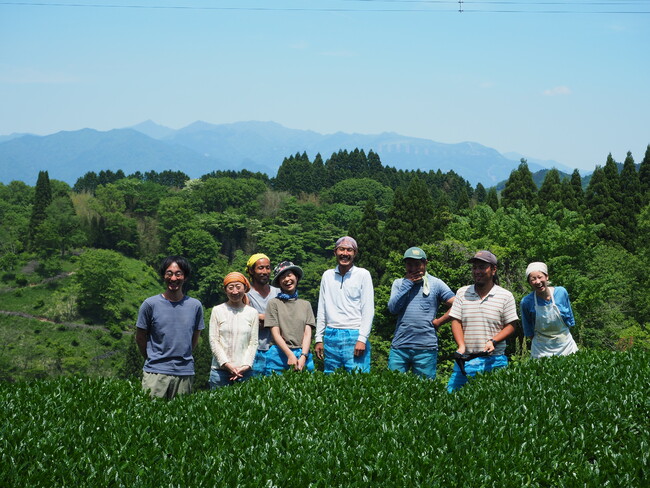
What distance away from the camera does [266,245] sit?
85.4 meters

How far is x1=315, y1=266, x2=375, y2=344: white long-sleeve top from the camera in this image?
7148 millimetres

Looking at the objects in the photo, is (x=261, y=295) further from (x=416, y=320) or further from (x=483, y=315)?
(x=483, y=315)

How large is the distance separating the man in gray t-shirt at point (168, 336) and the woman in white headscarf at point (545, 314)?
139 inches

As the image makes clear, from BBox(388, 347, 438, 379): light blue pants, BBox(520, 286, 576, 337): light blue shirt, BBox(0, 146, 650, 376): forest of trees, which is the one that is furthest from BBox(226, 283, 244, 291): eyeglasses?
BBox(0, 146, 650, 376): forest of trees

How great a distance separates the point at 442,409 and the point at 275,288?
2475 mm

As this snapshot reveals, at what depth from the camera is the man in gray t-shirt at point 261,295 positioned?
23.3 feet

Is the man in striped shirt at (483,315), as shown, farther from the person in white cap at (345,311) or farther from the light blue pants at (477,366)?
the person in white cap at (345,311)

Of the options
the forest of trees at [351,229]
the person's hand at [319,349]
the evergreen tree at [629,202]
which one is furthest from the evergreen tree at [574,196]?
the person's hand at [319,349]

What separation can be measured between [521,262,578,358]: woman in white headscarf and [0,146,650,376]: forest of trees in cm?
1350

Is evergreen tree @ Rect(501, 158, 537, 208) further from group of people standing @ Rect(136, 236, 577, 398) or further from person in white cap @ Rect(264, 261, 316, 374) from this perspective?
person in white cap @ Rect(264, 261, 316, 374)

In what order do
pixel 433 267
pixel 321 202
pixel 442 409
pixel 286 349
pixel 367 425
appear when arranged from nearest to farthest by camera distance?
1. pixel 367 425
2. pixel 442 409
3. pixel 286 349
4. pixel 433 267
5. pixel 321 202

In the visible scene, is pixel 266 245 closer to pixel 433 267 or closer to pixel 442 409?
pixel 433 267

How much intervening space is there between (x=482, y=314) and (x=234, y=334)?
2.58 metres

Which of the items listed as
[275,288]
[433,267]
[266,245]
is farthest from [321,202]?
[275,288]
